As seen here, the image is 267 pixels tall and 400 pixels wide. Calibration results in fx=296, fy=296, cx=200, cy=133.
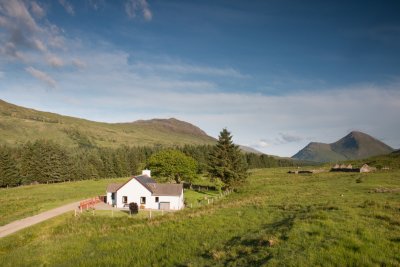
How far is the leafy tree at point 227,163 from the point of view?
65562 mm

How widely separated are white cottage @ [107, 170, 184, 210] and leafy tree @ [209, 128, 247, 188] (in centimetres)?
1390

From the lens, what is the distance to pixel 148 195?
53875mm

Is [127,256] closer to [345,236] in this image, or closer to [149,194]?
[345,236]

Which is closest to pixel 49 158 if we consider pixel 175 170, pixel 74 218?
A: pixel 175 170

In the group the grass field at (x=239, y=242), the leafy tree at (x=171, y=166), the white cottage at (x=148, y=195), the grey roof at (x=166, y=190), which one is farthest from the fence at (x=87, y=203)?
the leafy tree at (x=171, y=166)

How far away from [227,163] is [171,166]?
14.5 m

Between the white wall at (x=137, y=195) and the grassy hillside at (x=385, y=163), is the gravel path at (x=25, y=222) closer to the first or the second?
the white wall at (x=137, y=195)

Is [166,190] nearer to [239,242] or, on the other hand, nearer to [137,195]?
[137,195]

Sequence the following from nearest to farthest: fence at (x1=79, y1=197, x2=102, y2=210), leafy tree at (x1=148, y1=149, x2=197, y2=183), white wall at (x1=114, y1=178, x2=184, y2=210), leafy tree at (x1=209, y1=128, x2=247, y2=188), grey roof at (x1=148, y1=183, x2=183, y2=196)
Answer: fence at (x1=79, y1=197, x2=102, y2=210) → grey roof at (x1=148, y1=183, x2=183, y2=196) → white wall at (x1=114, y1=178, x2=184, y2=210) → leafy tree at (x1=209, y1=128, x2=247, y2=188) → leafy tree at (x1=148, y1=149, x2=197, y2=183)

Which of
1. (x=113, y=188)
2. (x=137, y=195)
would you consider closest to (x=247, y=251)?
(x=137, y=195)

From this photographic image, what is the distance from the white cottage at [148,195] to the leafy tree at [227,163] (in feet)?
45.6

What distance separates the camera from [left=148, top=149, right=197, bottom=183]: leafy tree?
72750 mm

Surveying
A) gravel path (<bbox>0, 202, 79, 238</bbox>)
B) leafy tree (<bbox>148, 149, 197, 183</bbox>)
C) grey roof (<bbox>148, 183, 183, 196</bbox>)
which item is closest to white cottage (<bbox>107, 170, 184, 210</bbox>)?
grey roof (<bbox>148, 183, 183, 196</bbox>)

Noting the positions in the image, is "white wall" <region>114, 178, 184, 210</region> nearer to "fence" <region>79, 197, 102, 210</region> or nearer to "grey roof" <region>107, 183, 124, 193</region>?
"grey roof" <region>107, 183, 124, 193</region>
